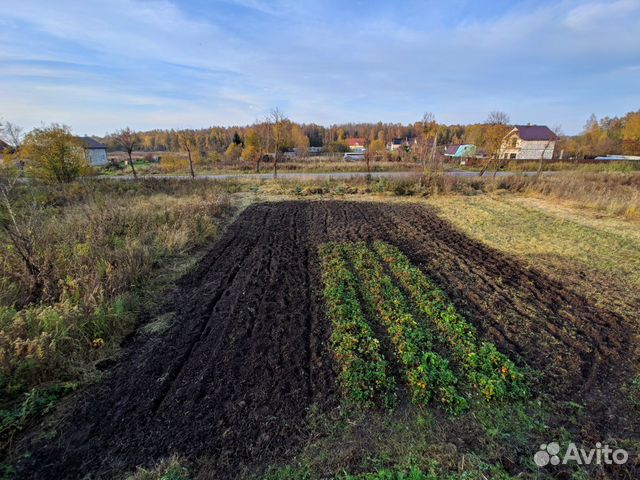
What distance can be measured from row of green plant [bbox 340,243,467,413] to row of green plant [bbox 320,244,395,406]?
0.28 m

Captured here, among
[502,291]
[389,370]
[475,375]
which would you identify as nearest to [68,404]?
[389,370]

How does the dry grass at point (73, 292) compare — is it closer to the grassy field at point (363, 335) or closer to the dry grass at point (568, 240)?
the grassy field at point (363, 335)

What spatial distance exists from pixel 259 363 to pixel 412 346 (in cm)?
213

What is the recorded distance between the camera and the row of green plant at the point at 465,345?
337 centimetres

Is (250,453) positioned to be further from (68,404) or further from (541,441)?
(541,441)

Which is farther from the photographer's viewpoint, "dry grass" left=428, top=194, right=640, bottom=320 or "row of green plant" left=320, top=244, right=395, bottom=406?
"dry grass" left=428, top=194, right=640, bottom=320

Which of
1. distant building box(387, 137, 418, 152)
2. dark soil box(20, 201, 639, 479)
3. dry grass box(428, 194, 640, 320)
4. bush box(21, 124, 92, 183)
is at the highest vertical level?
distant building box(387, 137, 418, 152)

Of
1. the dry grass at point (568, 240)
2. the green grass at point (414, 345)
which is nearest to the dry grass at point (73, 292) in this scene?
the green grass at point (414, 345)

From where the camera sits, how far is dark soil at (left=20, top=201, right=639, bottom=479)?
8.97 ft

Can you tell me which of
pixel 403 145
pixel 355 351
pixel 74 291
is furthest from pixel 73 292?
pixel 403 145

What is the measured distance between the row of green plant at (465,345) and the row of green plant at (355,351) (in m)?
1.05

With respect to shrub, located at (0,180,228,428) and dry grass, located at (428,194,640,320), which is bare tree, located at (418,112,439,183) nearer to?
dry grass, located at (428,194,640,320)

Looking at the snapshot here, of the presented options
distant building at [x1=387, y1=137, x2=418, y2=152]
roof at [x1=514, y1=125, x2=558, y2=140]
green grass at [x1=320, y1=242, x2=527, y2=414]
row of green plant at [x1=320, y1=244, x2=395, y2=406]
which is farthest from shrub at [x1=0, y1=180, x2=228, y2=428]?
roof at [x1=514, y1=125, x2=558, y2=140]

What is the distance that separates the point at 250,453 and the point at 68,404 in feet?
7.51
